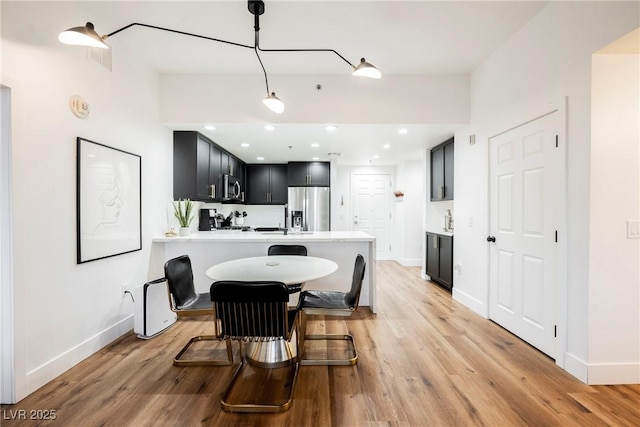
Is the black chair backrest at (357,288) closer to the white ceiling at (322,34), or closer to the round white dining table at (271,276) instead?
the round white dining table at (271,276)

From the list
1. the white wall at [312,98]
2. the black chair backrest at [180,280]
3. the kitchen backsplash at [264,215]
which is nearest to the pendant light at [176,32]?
the white wall at [312,98]

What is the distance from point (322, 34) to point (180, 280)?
251cm

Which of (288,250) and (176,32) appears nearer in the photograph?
(176,32)

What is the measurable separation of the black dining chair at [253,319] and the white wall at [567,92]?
2.07 meters

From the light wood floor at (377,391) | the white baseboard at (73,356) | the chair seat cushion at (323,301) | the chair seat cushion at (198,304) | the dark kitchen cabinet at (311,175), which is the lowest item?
the light wood floor at (377,391)

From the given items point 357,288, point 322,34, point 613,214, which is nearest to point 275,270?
point 357,288

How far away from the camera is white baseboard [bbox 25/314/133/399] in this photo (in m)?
1.88

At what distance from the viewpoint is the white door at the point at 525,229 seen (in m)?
2.27

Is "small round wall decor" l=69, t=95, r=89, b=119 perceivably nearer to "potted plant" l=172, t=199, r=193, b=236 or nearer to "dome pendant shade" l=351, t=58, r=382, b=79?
"potted plant" l=172, t=199, r=193, b=236

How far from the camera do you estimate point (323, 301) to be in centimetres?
236

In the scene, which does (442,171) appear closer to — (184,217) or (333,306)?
(333,306)

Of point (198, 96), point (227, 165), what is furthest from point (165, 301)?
point (227, 165)

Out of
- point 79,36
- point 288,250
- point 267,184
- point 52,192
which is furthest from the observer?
point 267,184

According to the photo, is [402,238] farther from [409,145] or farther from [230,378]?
[230,378]
